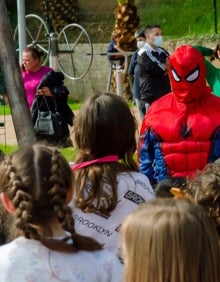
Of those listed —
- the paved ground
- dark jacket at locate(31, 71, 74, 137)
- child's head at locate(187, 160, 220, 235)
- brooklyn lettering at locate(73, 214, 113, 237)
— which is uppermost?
child's head at locate(187, 160, 220, 235)

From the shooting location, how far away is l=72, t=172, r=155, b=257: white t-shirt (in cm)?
404

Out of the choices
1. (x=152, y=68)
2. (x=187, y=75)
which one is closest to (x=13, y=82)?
(x=187, y=75)

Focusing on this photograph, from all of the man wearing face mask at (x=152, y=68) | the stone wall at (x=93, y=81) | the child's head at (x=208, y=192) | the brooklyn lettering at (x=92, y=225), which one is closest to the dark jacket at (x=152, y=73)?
the man wearing face mask at (x=152, y=68)

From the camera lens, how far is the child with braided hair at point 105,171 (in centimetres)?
404

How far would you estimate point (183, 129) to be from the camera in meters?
Answer: 5.63

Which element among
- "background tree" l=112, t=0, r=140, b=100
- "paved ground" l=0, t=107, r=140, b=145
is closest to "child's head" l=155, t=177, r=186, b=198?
"paved ground" l=0, t=107, r=140, b=145

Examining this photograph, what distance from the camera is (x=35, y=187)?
3.14 meters

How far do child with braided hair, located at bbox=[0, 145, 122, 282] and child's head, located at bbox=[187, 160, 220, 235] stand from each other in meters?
0.53

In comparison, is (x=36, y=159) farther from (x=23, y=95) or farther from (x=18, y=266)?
(x=23, y=95)

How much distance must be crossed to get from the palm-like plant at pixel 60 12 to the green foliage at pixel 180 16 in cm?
163

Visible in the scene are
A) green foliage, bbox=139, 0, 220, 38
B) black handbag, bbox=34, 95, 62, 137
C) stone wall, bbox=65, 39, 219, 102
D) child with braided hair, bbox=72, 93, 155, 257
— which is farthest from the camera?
green foliage, bbox=139, 0, 220, 38

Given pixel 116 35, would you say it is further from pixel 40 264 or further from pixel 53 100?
pixel 40 264

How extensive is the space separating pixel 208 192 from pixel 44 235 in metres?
0.78

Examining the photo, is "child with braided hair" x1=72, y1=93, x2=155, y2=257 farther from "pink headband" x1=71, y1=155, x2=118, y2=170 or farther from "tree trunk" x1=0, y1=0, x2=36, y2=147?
"tree trunk" x1=0, y1=0, x2=36, y2=147
